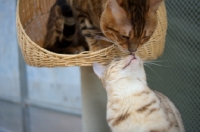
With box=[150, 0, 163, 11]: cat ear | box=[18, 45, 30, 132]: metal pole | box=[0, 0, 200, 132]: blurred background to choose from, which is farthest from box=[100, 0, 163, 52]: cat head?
box=[18, 45, 30, 132]: metal pole

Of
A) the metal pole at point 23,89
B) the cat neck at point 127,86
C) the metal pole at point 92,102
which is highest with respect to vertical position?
the cat neck at point 127,86

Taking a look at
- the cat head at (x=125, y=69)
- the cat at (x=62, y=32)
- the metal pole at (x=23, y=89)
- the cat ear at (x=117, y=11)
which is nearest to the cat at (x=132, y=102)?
the cat head at (x=125, y=69)

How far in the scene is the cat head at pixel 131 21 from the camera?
96 centimetres

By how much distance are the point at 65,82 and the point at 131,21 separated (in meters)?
1.17

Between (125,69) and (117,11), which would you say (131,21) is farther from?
(125,69)

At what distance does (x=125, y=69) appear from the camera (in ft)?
3.24

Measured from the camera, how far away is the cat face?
971 millimetres

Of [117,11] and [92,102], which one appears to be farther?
[92,102]

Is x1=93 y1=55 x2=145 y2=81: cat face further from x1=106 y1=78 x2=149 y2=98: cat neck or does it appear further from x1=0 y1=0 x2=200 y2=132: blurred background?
x1=0 y1=0 x2=200 y2=132: blurred background

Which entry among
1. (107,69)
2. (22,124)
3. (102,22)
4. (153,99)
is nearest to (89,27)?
(102,22)

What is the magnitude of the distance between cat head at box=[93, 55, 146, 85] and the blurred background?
1.69 feet

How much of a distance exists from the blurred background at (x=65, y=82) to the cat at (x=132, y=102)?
459mm

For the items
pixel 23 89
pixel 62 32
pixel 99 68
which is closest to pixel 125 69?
pixel 99 68

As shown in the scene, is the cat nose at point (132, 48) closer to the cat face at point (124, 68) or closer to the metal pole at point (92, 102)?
the cat face at point (124, 68)
